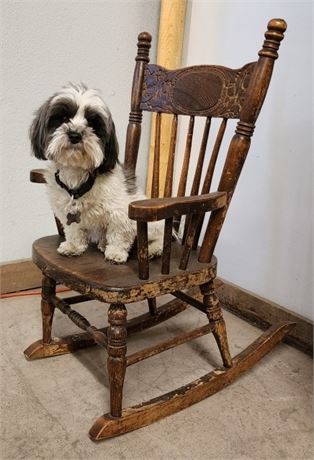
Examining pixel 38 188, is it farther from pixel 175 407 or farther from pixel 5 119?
pixel 175 407

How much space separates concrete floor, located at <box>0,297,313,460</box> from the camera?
125 cm

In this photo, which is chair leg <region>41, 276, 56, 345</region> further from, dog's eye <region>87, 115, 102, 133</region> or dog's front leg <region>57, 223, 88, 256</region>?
dog's eye <region>87, 115, 102, 133</region>

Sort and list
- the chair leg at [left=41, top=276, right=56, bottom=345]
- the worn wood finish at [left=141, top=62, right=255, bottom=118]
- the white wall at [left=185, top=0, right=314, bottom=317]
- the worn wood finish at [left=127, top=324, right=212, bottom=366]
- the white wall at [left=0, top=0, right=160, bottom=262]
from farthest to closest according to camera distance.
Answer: the white wall at [left=0, top=0, right=160, bottom=262]
the white wall at [left=185, top=0, right=314, bottom=317]
the chair leg at [left=41, top=276, right=56, bottom=345]
the worn wood finish at [left=141, top=62, right=255, bottom=118]
the worn wood finish at [left=127, top=324, right=212, bottom=366]

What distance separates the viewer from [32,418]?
1.33 meters

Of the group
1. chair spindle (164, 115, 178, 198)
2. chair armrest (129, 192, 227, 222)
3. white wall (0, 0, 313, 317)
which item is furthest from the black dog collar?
white wall (0, 0, 313, 317)

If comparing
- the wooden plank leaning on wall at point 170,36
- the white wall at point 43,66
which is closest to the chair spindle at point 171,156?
the wooden plank leaning on wall at point 170,36

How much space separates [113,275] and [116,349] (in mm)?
213

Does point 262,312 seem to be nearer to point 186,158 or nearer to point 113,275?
point 186,158

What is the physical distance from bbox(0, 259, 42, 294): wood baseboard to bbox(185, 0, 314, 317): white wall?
1.00 meters

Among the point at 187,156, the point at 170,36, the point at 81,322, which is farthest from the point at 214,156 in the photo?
the point at 170,36

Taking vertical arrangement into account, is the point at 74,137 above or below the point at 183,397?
above

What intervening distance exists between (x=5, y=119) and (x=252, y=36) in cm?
119

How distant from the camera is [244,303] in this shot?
6.83 ft

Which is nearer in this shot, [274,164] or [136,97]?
[136,97]
